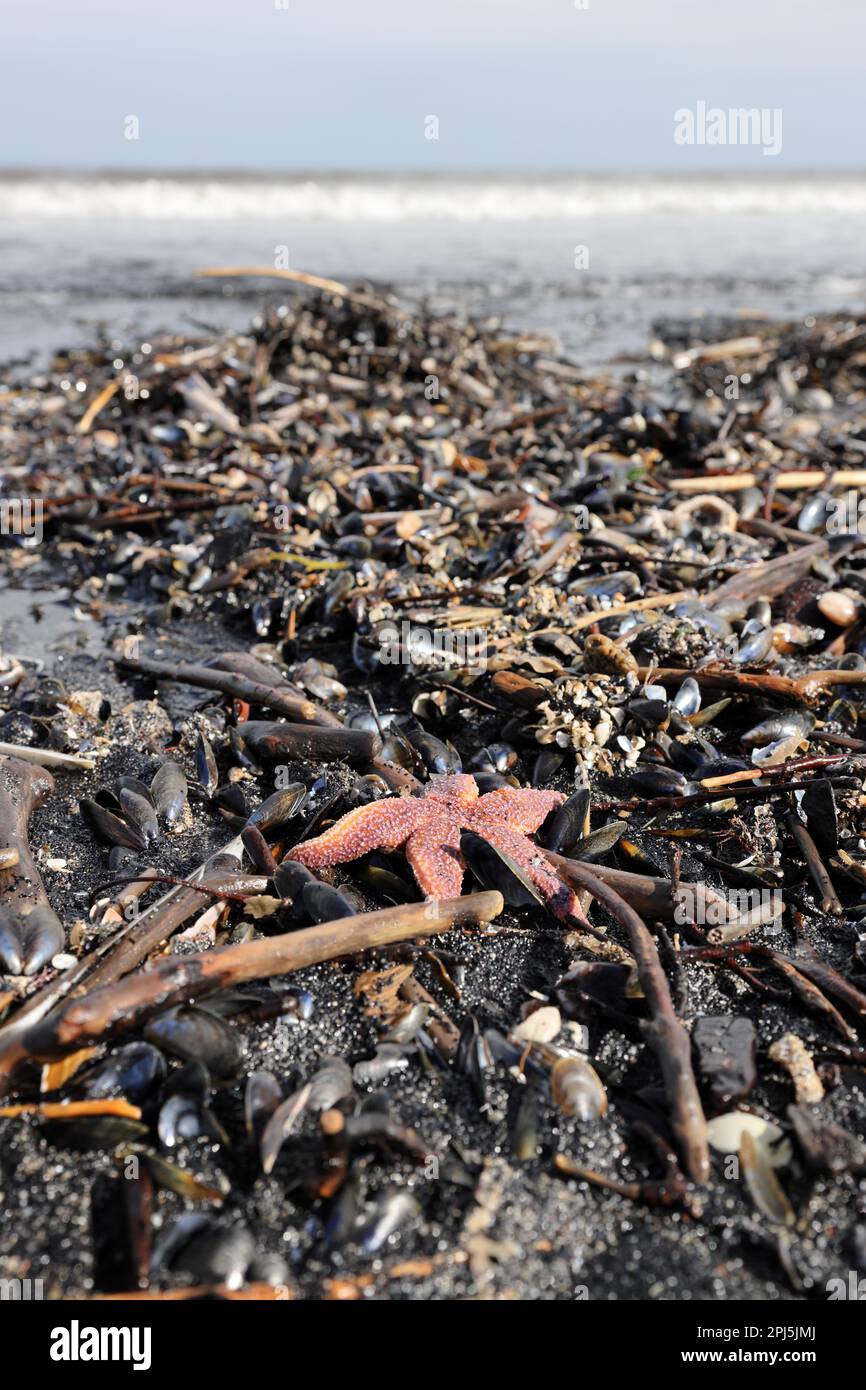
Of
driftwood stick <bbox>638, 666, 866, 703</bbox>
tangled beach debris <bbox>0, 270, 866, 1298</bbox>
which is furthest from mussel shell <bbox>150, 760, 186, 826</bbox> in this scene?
driftwood stick <bbox>638, 666, 866, 703</bbox>

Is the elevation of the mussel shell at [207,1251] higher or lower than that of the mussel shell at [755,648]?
lower

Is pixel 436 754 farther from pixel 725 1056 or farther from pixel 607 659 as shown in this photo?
pixel 725 1056

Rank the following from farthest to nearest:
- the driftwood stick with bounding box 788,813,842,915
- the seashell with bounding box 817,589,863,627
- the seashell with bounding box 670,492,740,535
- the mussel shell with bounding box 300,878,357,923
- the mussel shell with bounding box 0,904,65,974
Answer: the seashell with bounding box 670,492,740,535, the seashell with bounding box 817,589,863,627, the driftwood stick with bounding box 788,813,842,915, the mussel shell with bounding box 300,878,357,923, the mussel shell with bounding box 0,904,65,974

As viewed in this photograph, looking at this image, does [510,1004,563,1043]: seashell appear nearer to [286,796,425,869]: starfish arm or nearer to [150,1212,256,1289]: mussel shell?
[286,796,425,869]: starfish arm

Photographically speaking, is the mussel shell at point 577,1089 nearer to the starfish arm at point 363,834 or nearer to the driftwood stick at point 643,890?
the driftwood stick at point 643,890

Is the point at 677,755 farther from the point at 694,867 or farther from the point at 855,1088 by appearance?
the point at 855,1088

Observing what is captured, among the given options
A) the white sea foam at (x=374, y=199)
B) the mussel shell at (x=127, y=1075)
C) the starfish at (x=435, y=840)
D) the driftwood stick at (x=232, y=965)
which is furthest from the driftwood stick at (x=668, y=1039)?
the white sea foam at (x=374, y=199)

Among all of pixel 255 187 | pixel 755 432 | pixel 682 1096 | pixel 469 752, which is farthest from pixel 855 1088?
pixel 255 187
